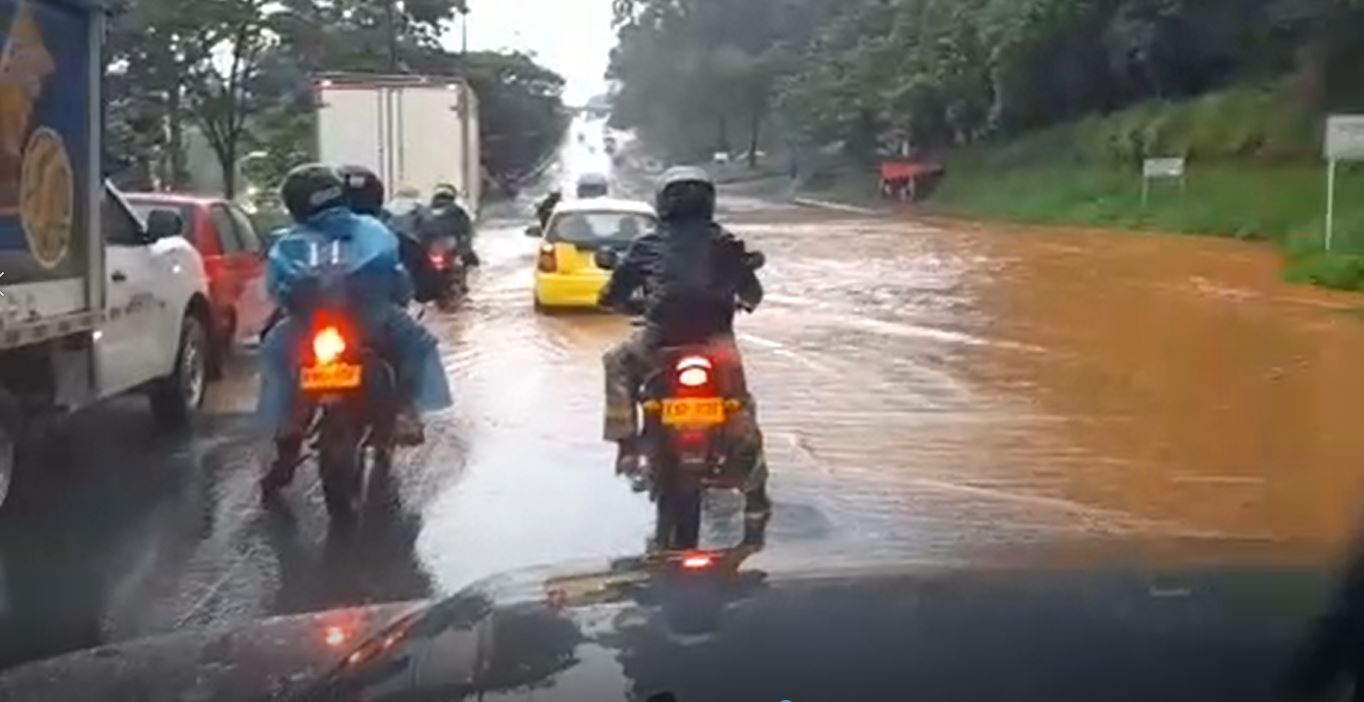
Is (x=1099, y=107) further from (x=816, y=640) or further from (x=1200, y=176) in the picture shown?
(x=816, y=640)

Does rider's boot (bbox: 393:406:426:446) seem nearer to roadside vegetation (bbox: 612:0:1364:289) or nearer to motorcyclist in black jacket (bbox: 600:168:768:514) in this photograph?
motorcyclist in black jacket (bbox: 600:168:768:514)

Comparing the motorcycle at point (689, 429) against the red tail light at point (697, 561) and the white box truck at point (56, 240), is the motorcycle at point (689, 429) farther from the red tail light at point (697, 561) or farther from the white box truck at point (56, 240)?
the red tail light at point (697, 561)

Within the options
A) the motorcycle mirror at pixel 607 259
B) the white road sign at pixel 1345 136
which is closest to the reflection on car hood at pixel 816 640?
the motorcycle mirror at pixel 607 259

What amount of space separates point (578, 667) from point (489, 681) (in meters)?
0.11

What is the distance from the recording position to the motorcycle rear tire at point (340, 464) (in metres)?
9.19

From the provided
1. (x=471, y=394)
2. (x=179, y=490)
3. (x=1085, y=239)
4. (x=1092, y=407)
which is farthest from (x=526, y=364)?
(x=1085, y=239)

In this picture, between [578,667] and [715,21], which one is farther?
[715,21]

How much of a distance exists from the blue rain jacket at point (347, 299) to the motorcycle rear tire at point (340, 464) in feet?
0.74

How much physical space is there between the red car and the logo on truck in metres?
4.05

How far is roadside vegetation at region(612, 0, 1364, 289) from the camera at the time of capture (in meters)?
43.9

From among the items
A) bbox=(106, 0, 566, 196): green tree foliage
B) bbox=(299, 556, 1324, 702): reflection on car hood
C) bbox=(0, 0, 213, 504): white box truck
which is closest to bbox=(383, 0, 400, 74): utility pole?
bbox=(106, 0, 566, 196): green tree foliage

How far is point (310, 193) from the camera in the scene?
9281mm

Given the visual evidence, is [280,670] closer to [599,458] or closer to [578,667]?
[578,667]

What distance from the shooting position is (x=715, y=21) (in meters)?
101
